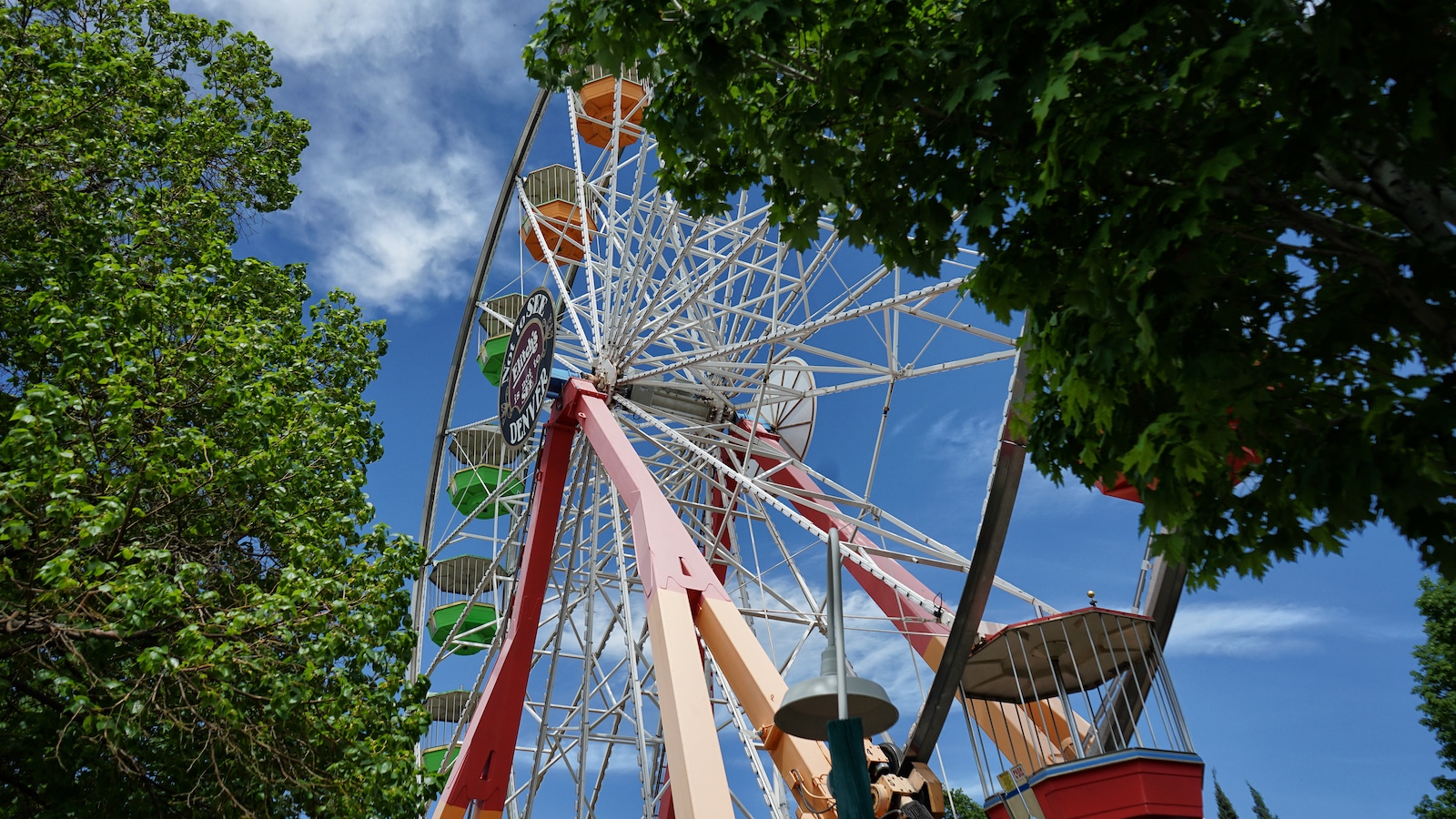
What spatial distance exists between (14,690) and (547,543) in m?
7.50

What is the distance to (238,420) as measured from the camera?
8.14 metres

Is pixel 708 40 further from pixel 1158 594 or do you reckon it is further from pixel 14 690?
pixel 14 690

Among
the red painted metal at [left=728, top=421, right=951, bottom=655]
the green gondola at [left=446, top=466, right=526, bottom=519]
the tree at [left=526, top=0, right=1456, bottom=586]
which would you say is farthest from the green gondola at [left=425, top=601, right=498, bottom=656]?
the tree at [left=526, top=0, right=1456, bottom=586]

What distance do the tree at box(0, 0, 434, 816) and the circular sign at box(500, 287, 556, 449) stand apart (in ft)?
12.4

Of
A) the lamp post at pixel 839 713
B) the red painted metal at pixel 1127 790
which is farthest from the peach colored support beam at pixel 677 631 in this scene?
the lamp post at pixel 839 713

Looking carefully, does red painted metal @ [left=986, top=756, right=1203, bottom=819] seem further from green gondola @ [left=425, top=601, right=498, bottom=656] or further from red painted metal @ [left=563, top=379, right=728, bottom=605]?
green gondola @ [left=425, top=601, right=498, bottom=656]

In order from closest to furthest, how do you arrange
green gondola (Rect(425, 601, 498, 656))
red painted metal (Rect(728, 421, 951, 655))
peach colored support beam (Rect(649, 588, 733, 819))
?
peach colored support beam (Rect(649, 588, 733, 819)) < red painted metal (Rect(728, 421, 951, 655)) < green gondola (Rect(425, 601, 498, 656))

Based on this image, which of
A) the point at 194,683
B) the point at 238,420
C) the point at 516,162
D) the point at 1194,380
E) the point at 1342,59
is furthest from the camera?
the point at 516,162

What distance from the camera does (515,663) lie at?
13.7 meters

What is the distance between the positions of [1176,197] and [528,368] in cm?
1225

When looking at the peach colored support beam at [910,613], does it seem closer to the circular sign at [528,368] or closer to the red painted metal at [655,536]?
the red painted metal at [655,536]

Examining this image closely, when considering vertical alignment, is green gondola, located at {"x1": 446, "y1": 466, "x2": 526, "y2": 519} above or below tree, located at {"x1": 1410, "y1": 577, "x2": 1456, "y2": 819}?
above

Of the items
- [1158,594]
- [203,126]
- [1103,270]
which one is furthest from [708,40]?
[203,126]

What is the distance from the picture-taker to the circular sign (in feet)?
46.2
